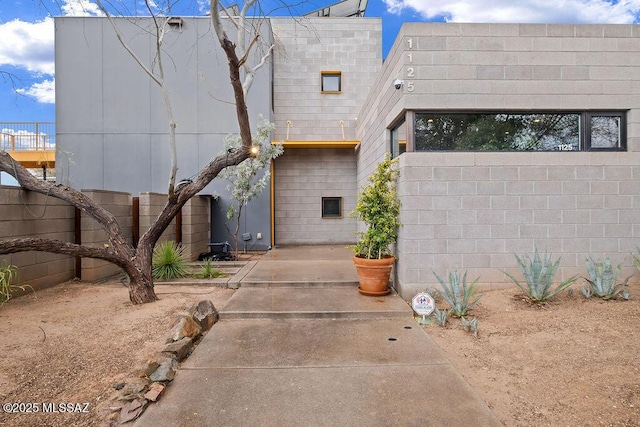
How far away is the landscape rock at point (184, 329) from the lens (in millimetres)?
3422

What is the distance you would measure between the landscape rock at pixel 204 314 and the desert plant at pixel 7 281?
96.2 inches

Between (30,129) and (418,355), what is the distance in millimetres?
15423

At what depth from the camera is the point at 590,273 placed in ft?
14.6

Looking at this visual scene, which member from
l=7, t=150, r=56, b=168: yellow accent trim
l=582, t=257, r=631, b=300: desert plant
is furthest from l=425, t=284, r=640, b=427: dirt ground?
l=7, t=150, r=56, b=168: yellow accent trim

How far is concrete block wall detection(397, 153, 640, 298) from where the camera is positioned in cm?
486

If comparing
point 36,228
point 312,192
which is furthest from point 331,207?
point 36,228

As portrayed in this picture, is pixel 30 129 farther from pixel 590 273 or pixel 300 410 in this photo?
pixel 590 273

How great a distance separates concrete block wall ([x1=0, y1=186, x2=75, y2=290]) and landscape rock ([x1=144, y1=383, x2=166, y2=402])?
3629 mm

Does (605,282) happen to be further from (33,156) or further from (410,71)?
(33,156)

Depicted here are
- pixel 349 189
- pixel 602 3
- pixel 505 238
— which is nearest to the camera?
pixel 505 238

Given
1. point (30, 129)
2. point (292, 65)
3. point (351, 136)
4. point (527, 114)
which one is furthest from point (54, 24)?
point (527, 114)

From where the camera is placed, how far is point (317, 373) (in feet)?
9.63

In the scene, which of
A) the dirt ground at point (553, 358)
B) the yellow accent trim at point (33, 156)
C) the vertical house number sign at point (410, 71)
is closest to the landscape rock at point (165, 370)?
the dirt ground at point (553, 358)

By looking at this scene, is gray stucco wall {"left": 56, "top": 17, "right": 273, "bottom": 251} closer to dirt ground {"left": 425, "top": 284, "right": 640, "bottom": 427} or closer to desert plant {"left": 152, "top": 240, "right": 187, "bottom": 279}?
desert plant {"left": 152, "top": 240, "right": 187, "bottom": 279}
